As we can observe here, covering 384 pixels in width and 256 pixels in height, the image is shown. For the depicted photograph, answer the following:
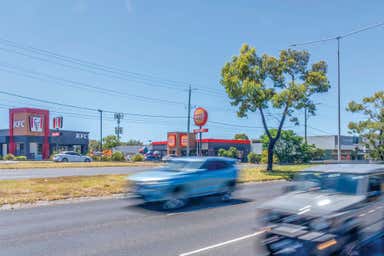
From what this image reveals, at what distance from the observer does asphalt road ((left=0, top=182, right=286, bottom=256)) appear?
6504 mm

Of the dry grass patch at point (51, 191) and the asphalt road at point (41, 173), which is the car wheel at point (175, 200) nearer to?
the dry grass patch at point (51, 191)

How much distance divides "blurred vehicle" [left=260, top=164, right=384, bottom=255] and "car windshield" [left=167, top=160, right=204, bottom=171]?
568 cm

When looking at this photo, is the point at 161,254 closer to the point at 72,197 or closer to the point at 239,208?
the point at 239,208

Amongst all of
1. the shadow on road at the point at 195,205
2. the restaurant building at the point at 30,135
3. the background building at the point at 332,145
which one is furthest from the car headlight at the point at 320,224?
the background building at the point at 332,145

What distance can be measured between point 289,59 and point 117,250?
77.0 ft

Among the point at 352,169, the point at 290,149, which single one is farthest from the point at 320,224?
the point at 290,149

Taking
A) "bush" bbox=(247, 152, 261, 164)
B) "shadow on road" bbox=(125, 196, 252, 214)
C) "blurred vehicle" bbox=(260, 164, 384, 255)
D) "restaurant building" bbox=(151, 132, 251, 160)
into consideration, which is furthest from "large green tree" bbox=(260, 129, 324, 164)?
"blurred vehicle" bbox=(260, 164, 384, 255)

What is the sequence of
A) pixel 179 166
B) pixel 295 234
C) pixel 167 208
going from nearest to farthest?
pixel 295 234 → pixel 167 208 → pixel 179 166

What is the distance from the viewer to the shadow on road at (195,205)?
10820 millimetres

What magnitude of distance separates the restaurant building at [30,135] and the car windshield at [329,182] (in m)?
55.9

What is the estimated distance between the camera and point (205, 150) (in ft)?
207

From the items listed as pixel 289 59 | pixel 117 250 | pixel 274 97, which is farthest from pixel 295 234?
pixel 289 59

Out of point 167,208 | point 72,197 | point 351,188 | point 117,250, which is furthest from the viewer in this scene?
point 72,197

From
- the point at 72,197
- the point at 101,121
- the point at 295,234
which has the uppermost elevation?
the point at 101,121
